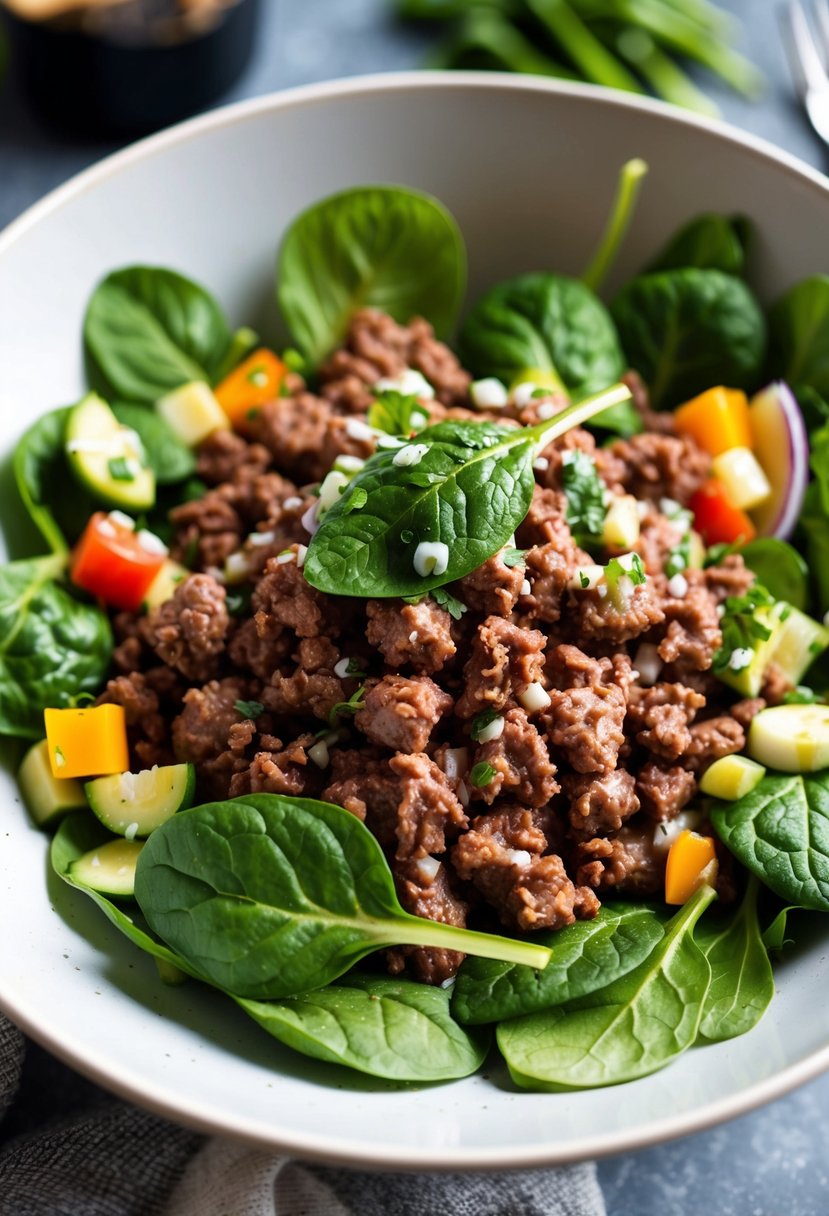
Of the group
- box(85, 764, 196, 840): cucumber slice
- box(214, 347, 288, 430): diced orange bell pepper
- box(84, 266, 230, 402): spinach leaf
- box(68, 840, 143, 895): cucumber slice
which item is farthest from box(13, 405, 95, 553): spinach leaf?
box(68, 840, 143, 895): cucumber slice

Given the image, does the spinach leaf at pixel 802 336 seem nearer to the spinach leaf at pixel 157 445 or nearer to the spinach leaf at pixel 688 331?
the spinach leaf at pixel 688 331

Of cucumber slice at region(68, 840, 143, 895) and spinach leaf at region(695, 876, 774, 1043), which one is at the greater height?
cucumber slice at region(68, 840, 143, 895)

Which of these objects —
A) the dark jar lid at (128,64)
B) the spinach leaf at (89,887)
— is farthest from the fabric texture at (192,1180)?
the dark jar lid at (128,64)

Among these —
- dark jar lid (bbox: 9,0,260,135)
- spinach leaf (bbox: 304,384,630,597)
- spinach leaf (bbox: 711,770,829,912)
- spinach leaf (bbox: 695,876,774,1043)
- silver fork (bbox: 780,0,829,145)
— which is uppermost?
dark jar lid (bbox: 9,0,260,135)

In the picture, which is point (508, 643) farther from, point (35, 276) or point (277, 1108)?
point (35, 276)

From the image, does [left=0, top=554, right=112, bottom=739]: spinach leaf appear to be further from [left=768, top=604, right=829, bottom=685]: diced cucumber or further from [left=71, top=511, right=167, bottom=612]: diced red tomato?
[left=768, top=604, right=829, bottom=685]: diced cucumber

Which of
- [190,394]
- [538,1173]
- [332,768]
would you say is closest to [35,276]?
[190,394]

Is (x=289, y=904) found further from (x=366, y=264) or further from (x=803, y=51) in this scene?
(x=803, y=51)

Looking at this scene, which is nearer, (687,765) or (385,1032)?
(385,1032)
